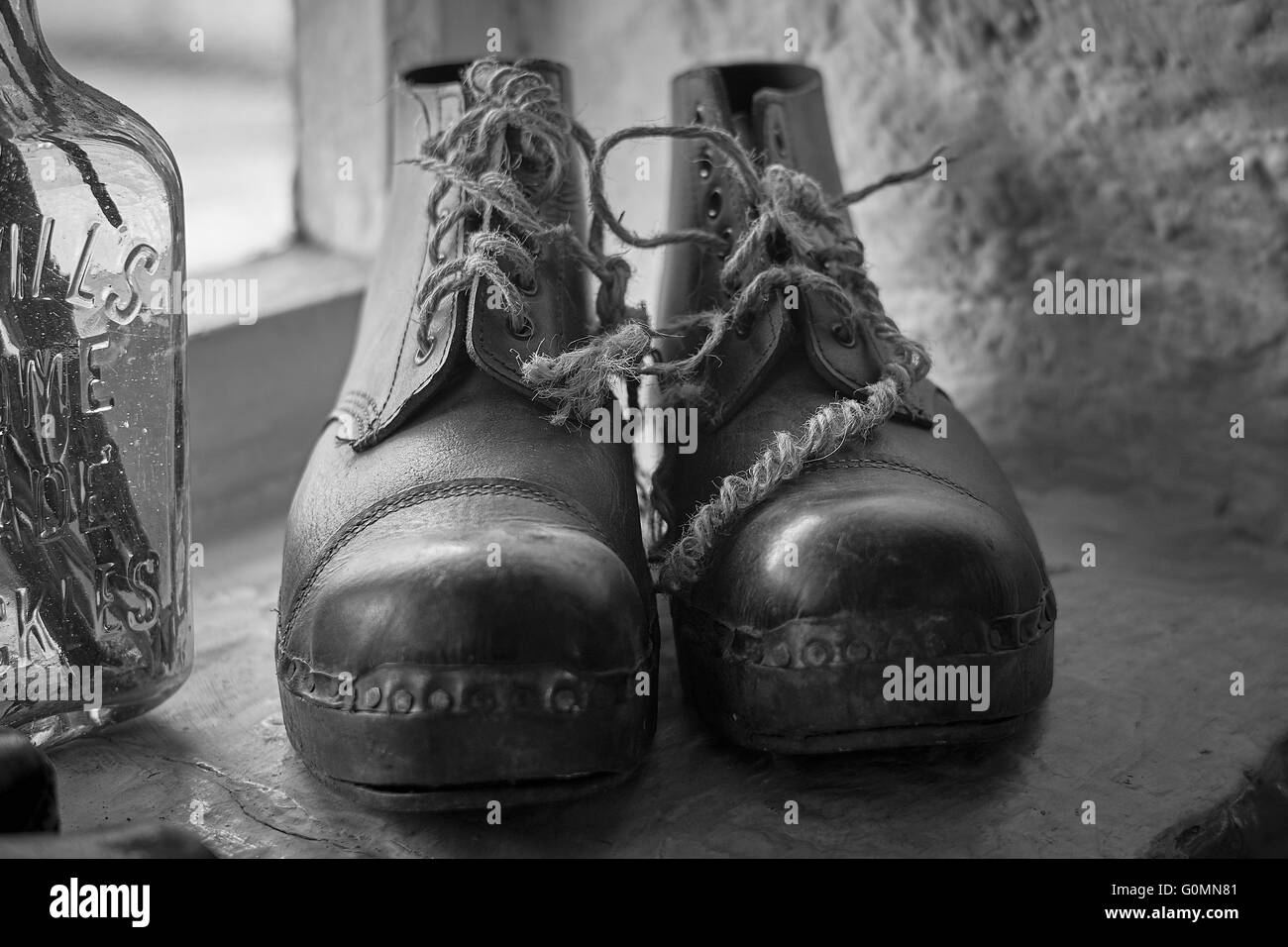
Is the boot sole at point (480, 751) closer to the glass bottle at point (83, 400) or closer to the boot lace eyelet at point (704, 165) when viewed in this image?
the glass bottle at point (83, 400)

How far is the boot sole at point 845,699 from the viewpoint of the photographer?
0.71 m

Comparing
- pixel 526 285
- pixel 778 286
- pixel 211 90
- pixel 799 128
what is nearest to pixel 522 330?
pixel 526 285

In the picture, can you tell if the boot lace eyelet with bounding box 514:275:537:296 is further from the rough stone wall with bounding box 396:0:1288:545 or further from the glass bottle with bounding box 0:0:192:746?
the rough stone wall with bounding box 396:0:1288:545

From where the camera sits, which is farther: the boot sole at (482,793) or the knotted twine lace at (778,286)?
the knotted twine lace at (778,286)

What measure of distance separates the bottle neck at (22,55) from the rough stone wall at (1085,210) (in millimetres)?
467

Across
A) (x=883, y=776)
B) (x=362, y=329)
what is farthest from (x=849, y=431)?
(x=362, y=329)

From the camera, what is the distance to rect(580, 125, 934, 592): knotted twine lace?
2.63ft

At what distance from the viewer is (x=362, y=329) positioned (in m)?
1.01

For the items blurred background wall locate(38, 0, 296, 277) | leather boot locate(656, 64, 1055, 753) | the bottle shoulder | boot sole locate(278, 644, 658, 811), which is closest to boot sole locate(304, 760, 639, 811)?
boot sole locate(278, 644, 658, 811)

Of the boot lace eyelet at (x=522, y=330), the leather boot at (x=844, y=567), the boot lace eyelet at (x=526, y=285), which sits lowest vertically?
the leather boot at (x=844, y=567)

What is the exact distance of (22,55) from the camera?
2.54 feet

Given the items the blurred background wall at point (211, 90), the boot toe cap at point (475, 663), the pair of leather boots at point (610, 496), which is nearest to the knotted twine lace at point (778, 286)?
the pair of leather boots at point (610, 496)
